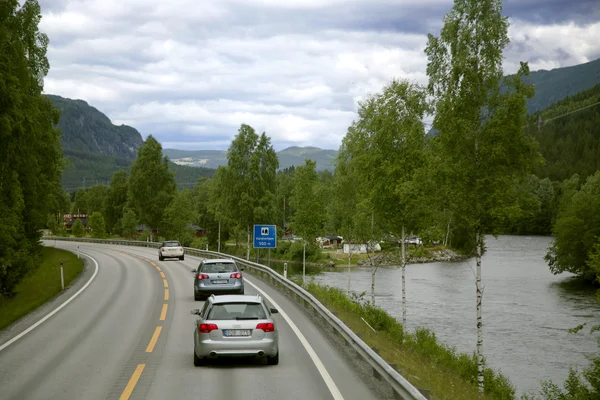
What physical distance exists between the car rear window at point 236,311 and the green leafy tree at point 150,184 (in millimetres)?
81823

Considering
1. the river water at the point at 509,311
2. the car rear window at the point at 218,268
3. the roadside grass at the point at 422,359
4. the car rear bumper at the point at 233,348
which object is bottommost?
the river water at the point at 509,311

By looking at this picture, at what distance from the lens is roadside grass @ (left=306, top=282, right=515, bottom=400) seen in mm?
12375

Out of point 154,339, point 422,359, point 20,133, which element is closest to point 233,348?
point 154,339

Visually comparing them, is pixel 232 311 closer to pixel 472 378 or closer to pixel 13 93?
pixel 472 378

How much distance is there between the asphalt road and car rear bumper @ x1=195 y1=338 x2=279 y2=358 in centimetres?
33

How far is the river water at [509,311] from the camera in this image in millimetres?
28781

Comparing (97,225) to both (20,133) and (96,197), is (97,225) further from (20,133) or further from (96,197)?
(20,133)

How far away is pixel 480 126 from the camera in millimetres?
19141

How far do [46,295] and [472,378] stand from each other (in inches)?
716

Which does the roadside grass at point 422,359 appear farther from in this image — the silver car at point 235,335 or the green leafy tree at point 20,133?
the green leafy tree at point 20,133

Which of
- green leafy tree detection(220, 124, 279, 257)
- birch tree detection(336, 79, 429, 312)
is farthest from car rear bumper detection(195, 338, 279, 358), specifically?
green leafy tree detection(220, 124, 279, 257)

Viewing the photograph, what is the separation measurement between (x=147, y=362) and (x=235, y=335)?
2.20 metres

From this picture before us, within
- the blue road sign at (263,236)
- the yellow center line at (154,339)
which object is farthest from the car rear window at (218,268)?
the blue road sign at (263,236)

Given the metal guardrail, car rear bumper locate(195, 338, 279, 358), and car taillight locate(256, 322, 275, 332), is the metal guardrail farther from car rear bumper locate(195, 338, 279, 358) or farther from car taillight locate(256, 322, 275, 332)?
car rear bumper locate(195, 338, 279, 358)
